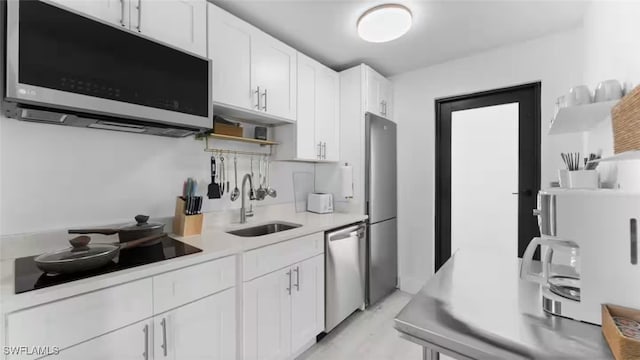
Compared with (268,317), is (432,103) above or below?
above

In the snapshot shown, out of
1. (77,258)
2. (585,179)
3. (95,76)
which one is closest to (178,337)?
(77,258)

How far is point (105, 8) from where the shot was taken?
4.08ft

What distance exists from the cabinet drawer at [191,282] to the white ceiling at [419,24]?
1713 mm

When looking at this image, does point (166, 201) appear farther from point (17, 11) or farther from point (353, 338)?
point (353, 338)

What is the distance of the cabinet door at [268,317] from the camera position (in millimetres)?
1471

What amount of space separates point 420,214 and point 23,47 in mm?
3087

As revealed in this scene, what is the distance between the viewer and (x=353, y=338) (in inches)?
81.8

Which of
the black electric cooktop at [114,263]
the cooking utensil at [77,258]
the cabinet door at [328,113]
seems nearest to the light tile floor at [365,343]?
the black electric cooktop at [114,263]

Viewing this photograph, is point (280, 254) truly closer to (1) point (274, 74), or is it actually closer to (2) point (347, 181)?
(2) point (347, 181)

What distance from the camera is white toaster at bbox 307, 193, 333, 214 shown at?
258cm

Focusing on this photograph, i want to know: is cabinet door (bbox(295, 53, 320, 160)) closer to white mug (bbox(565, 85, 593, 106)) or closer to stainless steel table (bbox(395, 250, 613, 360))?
stainless steel table (bbox(395, 250, 613, 360))

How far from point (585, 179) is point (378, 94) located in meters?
1.94

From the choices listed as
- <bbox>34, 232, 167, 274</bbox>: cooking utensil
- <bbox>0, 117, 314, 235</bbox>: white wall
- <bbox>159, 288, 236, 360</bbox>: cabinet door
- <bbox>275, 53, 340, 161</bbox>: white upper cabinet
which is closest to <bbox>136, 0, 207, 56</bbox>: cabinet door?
<bbox>0, 117, 314, 235</bbox>: white wall

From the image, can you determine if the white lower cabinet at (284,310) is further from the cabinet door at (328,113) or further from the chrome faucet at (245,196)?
the cabinet door at (328,113)
